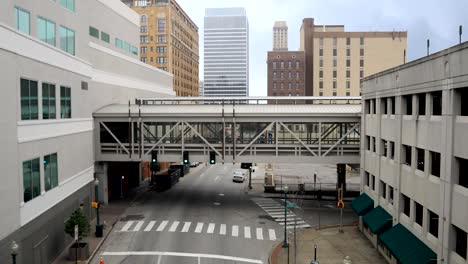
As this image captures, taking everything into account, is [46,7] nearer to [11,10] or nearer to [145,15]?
[11,10]

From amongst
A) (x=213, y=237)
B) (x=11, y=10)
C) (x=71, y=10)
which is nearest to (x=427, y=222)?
(x=213, y=237)

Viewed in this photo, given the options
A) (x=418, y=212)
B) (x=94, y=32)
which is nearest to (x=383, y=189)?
(x=418, y=212)

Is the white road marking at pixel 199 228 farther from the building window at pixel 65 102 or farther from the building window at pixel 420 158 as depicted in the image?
the building window at pixel 420 158

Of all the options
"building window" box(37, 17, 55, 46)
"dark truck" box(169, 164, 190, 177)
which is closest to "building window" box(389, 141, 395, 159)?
"building window" box(37, 17, 55, 46)

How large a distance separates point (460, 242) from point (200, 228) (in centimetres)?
2002

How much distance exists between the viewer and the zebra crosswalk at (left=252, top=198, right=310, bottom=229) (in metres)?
34.9

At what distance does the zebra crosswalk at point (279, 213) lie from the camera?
115 feet

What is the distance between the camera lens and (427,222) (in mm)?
20531

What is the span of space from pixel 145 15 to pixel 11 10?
9984 cm

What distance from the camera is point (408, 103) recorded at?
24.8m

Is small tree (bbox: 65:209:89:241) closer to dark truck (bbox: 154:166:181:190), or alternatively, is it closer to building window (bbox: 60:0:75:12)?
building window (bbox: 60:0:75:12)

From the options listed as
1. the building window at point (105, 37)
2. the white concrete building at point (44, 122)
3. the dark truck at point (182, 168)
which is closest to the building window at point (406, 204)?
the white concrete building at point (44, 122)

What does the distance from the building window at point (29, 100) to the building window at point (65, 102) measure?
4545 millimetres

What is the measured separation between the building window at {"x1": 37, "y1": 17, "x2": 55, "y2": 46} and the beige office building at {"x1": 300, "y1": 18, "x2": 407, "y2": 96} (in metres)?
92.9
